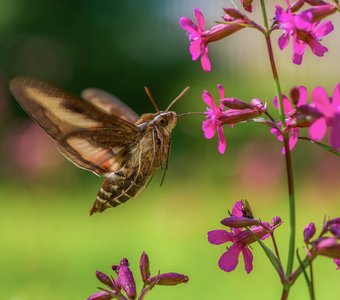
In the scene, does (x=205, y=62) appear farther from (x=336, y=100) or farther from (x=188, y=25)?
(x=336, y=100)

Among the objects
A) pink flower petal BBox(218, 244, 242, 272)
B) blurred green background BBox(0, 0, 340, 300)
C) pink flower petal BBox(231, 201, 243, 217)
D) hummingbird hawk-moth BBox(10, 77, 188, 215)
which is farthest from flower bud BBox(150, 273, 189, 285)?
blurred green background BBox(0, 0, 340, 300)

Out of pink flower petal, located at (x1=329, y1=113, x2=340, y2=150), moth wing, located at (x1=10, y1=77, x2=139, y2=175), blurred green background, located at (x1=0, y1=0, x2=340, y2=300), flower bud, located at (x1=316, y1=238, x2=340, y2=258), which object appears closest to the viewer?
pink flower petal, located at (x1=329, y1=113, x2=340, y2=150)

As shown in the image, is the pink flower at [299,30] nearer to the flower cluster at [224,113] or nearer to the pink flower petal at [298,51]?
the pink flower petal at [298,51]

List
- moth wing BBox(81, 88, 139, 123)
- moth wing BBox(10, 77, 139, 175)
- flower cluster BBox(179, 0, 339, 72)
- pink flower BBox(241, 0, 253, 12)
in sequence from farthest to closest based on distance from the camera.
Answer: moth wing BBox(81, 88, 139, 123), moth wing BBox(10, 77, 139, 175), pink flower BBox(241, 0, 253, 12), flower cluster BBox(179, 0, 339, 72)

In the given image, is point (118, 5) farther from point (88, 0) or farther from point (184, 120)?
point (184, 120)

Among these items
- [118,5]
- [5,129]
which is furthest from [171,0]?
[5,129]

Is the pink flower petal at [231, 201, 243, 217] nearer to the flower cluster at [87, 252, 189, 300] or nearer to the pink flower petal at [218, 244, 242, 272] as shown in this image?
the pink flower petal at [218, 244, 242, 272]

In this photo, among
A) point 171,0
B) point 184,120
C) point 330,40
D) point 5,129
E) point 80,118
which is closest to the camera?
point 80,118
